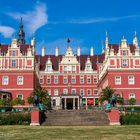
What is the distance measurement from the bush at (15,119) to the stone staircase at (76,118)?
2098mm

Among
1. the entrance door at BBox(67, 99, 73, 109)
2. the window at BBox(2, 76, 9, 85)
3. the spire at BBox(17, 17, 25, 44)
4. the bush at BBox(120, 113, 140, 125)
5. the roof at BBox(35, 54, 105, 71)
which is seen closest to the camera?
the bush at BBox(120, 113, 140, 125)

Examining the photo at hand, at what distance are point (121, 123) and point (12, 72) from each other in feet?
105

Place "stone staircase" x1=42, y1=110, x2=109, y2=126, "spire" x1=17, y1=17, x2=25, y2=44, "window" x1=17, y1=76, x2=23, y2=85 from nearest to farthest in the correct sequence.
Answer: "stone staircase" x1=42, y1=110, x2=109, y2=126
"window" x1=17, y1=76, x2=23, y2=85
"spire" x1=17, y1=17, x2=25, y2=44

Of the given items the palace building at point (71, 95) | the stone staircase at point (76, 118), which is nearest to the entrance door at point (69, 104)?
the palace building at point (71, 95)

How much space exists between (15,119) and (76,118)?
22.0ft

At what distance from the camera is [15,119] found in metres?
33.3

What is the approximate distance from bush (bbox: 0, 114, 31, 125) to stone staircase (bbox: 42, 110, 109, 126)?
2.10 meters

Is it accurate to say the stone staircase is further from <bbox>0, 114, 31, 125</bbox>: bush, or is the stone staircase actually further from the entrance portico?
the entrance portico

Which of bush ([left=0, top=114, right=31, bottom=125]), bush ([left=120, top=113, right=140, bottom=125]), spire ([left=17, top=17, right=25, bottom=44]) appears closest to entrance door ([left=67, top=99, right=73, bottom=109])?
spire ([left=17, top=17, right=25, bottom=44])

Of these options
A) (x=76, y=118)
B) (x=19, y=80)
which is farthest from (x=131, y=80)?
(x=76, y=118)

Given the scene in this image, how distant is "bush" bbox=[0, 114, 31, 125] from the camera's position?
33.0m

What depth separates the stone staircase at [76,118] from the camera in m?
32.7

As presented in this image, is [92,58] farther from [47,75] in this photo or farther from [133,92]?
[133,92]

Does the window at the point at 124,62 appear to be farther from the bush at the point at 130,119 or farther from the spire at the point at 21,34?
the spire at the point at 21,34
